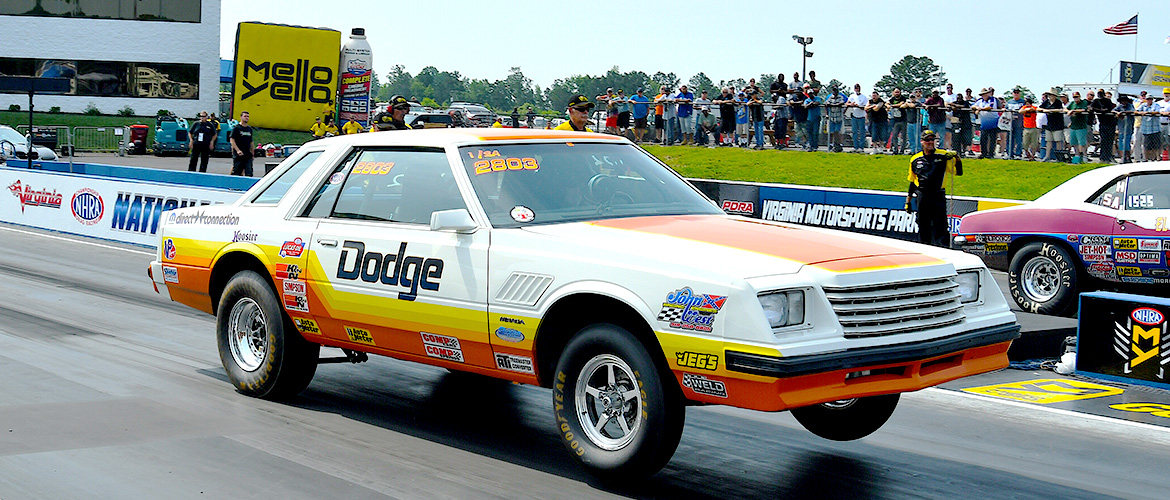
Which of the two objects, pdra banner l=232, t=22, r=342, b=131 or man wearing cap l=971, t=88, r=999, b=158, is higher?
pdra banner l=232, t=22, r=342, b=131

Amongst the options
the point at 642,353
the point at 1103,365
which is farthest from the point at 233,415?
the point at 1103,365

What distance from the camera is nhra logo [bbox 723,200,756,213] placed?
64.2 feet

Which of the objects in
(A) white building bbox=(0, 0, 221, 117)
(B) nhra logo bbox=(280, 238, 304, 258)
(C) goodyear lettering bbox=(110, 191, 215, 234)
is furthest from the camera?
(A) white building bbox=(0, 0, 221, 117)

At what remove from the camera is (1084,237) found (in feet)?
38.7

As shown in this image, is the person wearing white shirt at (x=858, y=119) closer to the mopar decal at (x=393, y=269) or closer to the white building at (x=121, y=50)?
the mopar decal at (x=393, y=269)

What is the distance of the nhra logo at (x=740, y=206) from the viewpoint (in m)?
19.6

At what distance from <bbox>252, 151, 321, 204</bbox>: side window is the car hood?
→ 2073 millimetres

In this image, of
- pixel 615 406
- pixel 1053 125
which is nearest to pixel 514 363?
pixel 615 406

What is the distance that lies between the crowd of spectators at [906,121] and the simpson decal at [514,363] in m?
19.5

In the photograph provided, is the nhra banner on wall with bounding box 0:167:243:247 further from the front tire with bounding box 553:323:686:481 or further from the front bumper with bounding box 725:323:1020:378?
the front bumper with bounding box 725:323:1020:378

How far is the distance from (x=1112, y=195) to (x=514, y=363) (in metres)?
8.36

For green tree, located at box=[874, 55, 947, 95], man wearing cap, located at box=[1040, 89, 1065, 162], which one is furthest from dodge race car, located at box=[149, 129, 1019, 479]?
green tree, located at box=[874, 55, 947, 95]

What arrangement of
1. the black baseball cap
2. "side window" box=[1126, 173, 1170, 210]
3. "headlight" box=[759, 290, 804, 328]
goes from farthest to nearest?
"side window" box=[1126, 173, 1170, 210] → the black baseball cap → "headlight" box=[759, 290, 804, 328]

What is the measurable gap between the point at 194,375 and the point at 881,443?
4.52 metres
